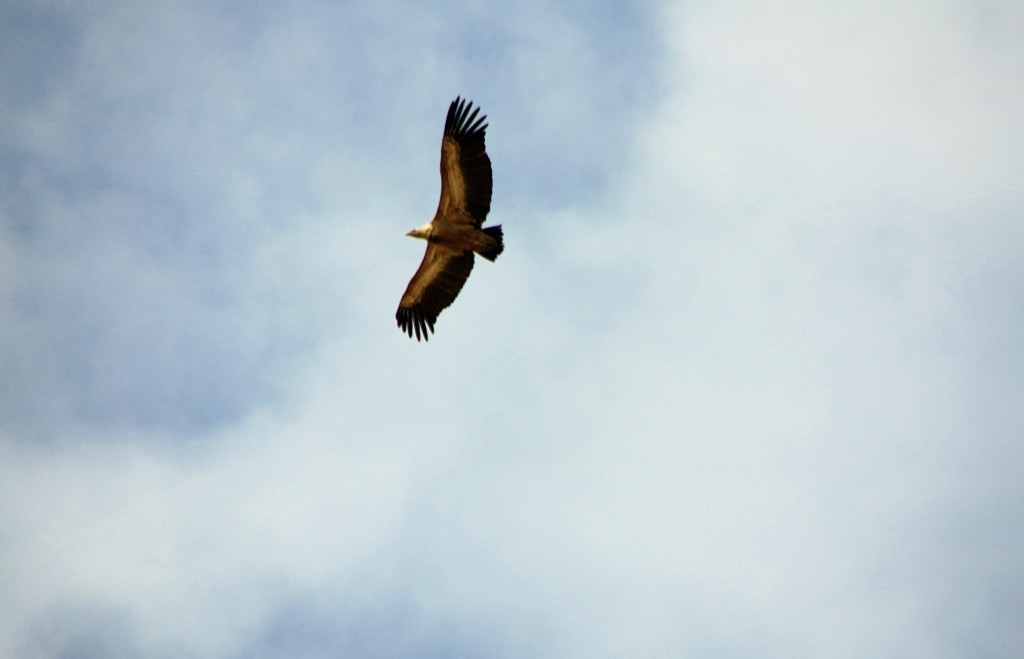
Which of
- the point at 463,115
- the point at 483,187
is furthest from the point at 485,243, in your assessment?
the point at 463,115

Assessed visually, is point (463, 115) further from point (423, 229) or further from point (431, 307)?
point (431, 307)

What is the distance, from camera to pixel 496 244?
3002 centimetres

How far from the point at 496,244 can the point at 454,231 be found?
1257mm

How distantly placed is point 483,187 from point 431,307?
4517mm

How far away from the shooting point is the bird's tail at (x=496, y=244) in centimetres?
2992

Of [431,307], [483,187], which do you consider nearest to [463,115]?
[483,187]

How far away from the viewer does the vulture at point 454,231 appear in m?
29.1

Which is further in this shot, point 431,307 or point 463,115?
point 431,307

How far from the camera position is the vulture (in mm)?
29062

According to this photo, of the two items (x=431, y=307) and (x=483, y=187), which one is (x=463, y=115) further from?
(x=431, y=307)

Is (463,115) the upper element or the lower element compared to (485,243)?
upper

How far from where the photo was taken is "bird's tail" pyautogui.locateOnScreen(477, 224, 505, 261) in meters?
29.9

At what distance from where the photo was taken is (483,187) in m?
29.3

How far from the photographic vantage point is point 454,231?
30234 mm
